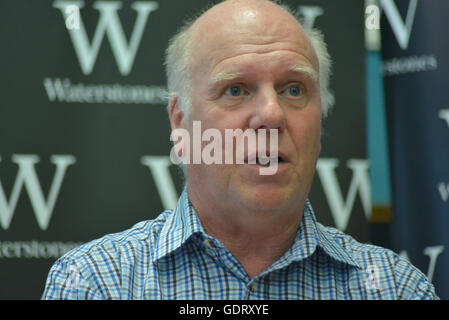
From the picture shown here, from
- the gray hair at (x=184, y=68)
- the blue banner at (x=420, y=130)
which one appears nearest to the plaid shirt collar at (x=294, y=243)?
the gray hair at (x=184, y=68)

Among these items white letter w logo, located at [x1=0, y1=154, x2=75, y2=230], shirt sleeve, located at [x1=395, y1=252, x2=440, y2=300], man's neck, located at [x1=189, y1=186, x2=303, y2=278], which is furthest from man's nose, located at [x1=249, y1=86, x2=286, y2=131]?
white letter w logo, located at [x1=0, y1=154, x2=75, y2=230]

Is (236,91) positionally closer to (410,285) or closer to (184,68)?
(184,68)

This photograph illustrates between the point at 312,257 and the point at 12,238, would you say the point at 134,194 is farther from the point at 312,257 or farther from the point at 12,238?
the point at 312,257

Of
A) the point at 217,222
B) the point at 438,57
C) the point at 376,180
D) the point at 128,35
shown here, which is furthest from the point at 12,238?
the point at 438,57

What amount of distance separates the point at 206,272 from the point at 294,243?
0.76ft

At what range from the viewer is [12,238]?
2.33 metres

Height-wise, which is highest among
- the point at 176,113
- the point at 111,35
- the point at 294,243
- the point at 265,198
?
the point at 111,35

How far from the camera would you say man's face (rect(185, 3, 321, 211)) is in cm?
143

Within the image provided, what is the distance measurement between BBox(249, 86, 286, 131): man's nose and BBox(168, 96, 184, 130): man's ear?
0.27 metres

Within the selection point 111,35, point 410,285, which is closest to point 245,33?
point 410,285

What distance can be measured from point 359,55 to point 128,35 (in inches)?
35.1

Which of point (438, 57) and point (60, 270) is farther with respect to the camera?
point (438, 57)

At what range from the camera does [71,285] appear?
1397mm

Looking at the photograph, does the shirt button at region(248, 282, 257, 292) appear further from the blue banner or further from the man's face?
the blue banner
